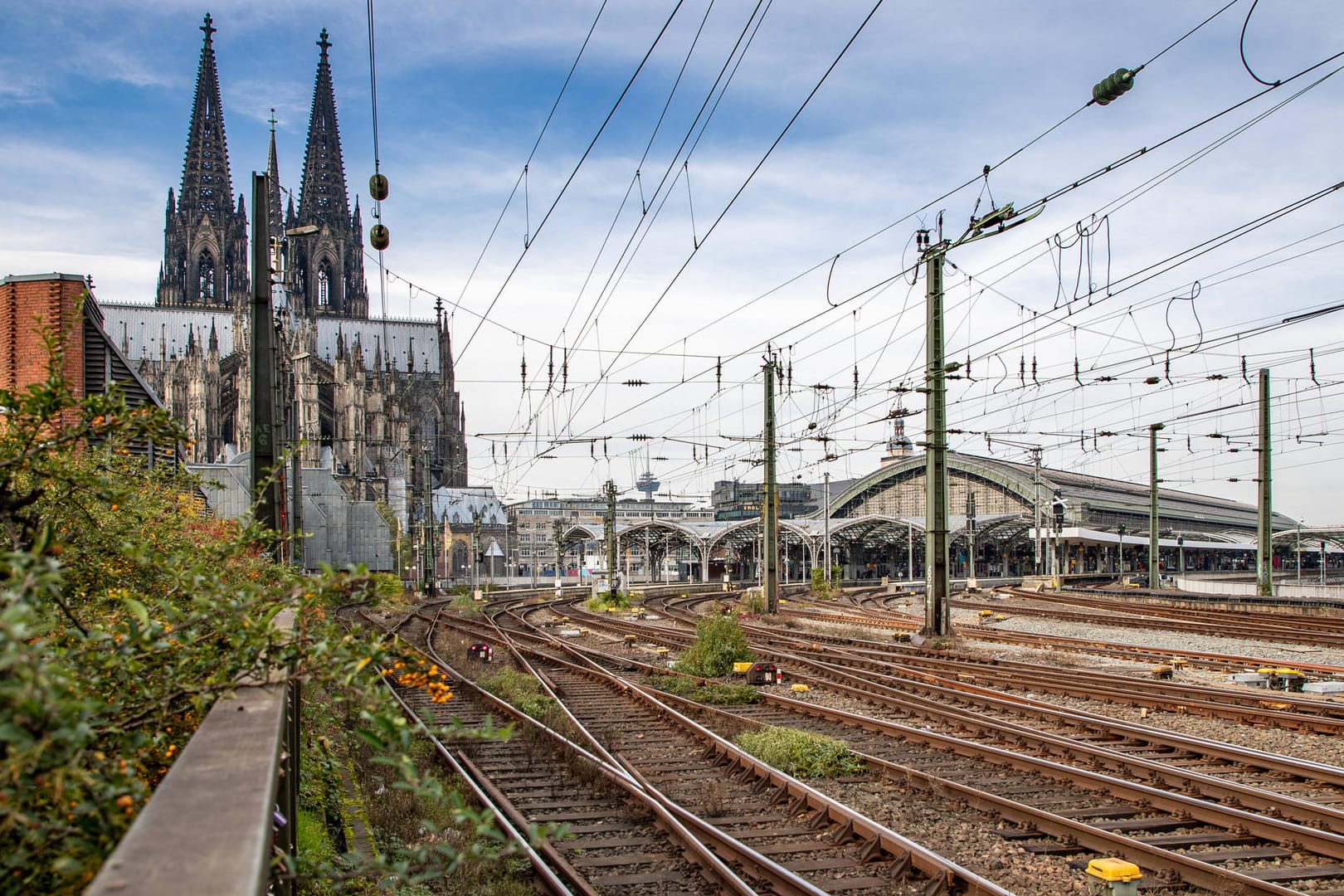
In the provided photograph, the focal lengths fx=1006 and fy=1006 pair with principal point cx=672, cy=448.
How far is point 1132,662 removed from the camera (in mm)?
19406

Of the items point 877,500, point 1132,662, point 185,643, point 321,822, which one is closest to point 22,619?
point 185,643

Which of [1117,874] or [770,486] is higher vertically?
[770,486]

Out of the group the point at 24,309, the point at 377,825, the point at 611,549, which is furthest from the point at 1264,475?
the point at 24,309

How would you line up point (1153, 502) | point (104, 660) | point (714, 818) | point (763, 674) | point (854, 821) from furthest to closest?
point (1153, 502) → point (763, 674) → point (714, 818) → point (854, 821) → point (104, 660)

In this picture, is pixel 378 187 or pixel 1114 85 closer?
pixel 1114 85

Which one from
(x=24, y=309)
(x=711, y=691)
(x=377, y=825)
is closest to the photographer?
(x=377, y=825)

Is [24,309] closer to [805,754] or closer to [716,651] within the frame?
[716,651]

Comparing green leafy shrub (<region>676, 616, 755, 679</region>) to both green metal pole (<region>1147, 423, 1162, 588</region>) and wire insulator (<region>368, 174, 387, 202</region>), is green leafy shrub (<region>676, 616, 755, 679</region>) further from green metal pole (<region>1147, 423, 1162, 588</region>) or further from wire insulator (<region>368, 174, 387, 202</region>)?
green metal pole (<region>1147, 423, 1162, 588</region>)

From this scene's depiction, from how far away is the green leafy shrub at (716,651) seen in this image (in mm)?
17953

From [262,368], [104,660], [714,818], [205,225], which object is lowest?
[714,818]

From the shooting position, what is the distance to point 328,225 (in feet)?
364

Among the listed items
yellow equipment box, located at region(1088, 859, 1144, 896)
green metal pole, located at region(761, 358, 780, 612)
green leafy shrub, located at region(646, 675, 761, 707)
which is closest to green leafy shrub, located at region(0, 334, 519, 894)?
yellow equipment box, located at region(1088, 859, 1144, 896)

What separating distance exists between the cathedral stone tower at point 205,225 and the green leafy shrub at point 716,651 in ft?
330

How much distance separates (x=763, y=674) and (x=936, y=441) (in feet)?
21.5
